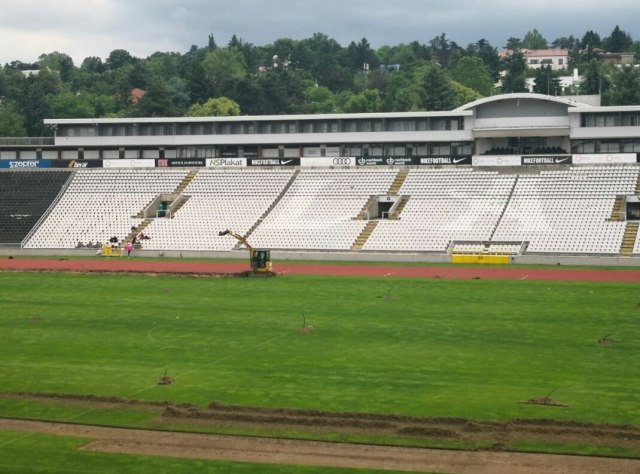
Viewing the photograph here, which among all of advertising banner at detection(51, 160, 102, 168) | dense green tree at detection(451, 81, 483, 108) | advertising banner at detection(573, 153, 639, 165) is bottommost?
advertising banner at detection(51, 160, 102, 168)

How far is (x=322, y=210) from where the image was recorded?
81000 millimetres

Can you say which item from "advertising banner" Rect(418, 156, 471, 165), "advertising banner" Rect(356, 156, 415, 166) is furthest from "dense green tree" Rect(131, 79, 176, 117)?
"advertising banner" Rect(418, 156, 471, 165)

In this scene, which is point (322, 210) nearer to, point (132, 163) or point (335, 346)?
point (132, 163)

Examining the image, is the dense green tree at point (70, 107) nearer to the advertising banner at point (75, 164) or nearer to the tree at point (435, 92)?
the tree at point (435, 92)

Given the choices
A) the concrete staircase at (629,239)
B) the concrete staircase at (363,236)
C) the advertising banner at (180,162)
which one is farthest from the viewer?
the advertising banner at (180,162)

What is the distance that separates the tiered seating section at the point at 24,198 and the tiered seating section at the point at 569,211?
39.5 meters

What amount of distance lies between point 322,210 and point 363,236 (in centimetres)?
644

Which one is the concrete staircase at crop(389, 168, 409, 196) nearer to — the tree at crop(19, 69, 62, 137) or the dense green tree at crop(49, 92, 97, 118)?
the tree at crop(19, 69, 62, 137)

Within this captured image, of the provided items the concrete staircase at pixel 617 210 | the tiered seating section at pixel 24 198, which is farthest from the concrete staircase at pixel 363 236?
the tiered seating section at pixel 24 198

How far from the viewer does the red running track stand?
59219mm

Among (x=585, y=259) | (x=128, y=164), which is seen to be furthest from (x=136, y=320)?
(x=128, y=164)

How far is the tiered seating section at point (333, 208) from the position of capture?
72.6 metres

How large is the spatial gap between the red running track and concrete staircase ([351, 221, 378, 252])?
686 cm

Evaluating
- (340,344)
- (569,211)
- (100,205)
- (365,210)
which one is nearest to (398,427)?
(340,344)
